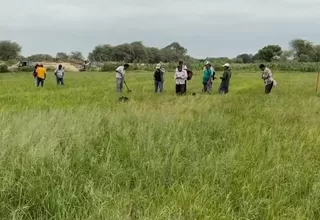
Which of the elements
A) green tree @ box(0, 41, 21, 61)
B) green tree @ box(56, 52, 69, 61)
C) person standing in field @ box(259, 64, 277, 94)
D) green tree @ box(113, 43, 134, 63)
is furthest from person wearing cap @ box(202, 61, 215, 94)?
green tree @ box(0, 41, 21, 61)

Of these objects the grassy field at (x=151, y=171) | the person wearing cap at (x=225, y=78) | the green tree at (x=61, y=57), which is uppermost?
the green tree at (x=61, y=57)

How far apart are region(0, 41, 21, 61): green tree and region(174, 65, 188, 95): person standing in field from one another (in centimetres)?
9810

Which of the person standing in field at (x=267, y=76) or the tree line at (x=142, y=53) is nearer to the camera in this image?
the person standing in field at (x=267, y=76)

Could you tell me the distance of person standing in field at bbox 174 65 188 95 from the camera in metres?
17.0

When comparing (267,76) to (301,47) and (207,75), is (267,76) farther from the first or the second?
(301,47)

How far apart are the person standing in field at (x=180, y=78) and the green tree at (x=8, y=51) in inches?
3862

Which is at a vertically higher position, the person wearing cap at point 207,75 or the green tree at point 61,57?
the green tree at point 61,57

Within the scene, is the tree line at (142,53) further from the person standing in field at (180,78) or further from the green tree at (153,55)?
the person standing in field at (180,78)

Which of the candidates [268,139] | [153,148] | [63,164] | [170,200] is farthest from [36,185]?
[268,139]

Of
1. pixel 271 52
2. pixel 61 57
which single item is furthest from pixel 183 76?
pixel 61 57

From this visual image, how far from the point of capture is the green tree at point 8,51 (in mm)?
107312

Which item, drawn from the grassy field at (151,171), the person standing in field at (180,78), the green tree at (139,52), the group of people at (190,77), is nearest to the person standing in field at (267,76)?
the group of people at (190,77)

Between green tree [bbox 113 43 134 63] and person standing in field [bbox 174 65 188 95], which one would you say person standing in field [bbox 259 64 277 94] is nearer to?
person standing in field [bbox 174 65 188 95]

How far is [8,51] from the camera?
10769cm
